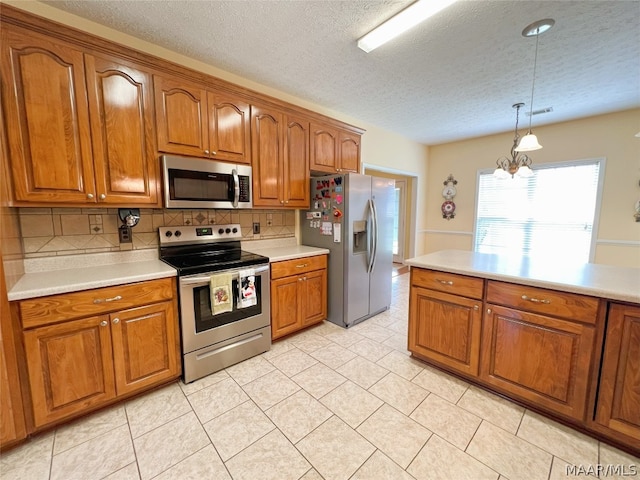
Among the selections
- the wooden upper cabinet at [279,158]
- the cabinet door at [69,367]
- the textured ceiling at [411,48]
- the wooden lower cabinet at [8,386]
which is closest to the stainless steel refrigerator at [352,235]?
the wooden upper cabinet at [279,158]

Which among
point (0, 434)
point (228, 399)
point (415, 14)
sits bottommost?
point (228, 399)

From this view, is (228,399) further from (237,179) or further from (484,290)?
(484,290)

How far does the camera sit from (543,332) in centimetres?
162

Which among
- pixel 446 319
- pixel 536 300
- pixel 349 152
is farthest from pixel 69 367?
pixel 349 152

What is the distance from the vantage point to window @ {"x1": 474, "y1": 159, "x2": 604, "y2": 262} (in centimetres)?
385

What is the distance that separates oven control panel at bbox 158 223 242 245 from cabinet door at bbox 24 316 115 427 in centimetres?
83

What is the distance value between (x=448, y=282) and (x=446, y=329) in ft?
1.26

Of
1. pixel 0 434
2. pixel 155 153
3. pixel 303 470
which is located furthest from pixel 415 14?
pixel 0 434

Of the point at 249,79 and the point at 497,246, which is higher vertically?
the point at 249,79

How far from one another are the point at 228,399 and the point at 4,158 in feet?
6.46

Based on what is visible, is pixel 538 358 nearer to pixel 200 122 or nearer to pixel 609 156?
pixel 200 122

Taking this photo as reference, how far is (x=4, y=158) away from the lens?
4.81ft

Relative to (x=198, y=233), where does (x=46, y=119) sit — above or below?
above

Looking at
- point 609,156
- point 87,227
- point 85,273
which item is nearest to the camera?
point 85,273
